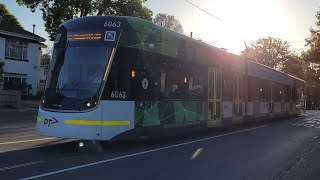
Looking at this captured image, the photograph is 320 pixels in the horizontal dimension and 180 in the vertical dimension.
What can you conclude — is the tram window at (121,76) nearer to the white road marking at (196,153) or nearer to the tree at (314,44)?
the white road marking at (196,153)

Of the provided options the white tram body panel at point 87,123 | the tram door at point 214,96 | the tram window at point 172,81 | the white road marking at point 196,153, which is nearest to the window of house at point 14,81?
the tram door at point 214,96

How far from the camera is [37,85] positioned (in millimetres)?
44719

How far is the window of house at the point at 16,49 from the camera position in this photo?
132ft

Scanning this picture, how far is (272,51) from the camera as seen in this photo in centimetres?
9856

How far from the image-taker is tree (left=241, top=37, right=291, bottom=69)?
97625 millimetres

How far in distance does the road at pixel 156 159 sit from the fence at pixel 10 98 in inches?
683

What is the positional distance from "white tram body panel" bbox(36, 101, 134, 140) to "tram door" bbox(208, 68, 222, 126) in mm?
6747

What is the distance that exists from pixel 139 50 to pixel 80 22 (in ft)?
5.79

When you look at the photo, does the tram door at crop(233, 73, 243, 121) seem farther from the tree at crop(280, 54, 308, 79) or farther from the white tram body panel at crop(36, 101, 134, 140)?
the tree at crop(280, 54, 308, 79)

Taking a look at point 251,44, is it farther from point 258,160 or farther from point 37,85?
point 258,160

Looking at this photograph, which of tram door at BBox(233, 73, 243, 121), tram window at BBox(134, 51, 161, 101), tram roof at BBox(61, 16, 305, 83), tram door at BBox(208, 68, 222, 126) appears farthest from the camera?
tram door at BBox(233, 73, 243, 121)

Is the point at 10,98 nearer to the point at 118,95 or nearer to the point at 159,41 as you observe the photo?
the point at 159,41

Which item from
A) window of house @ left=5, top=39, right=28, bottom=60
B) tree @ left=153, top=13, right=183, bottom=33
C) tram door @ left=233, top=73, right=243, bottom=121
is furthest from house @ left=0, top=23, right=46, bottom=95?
tree @ left=153, top=13, right=183, bottom=33

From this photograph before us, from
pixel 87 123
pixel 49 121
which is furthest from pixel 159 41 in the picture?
pixel 49 121
